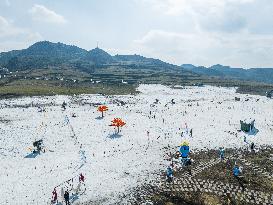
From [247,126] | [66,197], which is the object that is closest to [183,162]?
[66,197]

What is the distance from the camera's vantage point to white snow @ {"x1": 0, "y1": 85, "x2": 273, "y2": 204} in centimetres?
3644

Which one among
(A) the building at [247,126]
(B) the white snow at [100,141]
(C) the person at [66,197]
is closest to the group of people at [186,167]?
(B) the white snow at [100,141]

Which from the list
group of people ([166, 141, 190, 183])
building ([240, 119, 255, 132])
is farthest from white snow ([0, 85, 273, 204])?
building ([240, 119, 255, 132])

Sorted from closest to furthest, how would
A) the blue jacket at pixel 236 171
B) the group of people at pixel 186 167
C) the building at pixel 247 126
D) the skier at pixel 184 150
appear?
the group of people at pixel 186 167, the blue jacket at pixel 236 171, the skier at pixel 184 150, the building at pixel 247 126

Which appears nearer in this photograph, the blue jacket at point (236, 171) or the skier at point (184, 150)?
the blue jacket at point (236, 171)

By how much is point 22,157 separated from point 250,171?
2807 centimetres

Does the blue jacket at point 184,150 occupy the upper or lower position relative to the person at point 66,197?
upper

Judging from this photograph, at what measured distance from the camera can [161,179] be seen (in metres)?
37.2

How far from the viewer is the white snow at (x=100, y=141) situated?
36438 millimetres

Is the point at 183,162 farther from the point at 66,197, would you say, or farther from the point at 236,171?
the point at 66,197

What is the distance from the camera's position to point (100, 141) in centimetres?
5438

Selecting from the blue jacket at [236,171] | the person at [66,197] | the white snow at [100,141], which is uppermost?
the blue jacket at [236,171]

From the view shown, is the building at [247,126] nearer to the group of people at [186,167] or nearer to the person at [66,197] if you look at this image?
the group of people at [186,167]

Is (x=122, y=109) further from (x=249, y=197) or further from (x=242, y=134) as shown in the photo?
(x=249, y=197)
